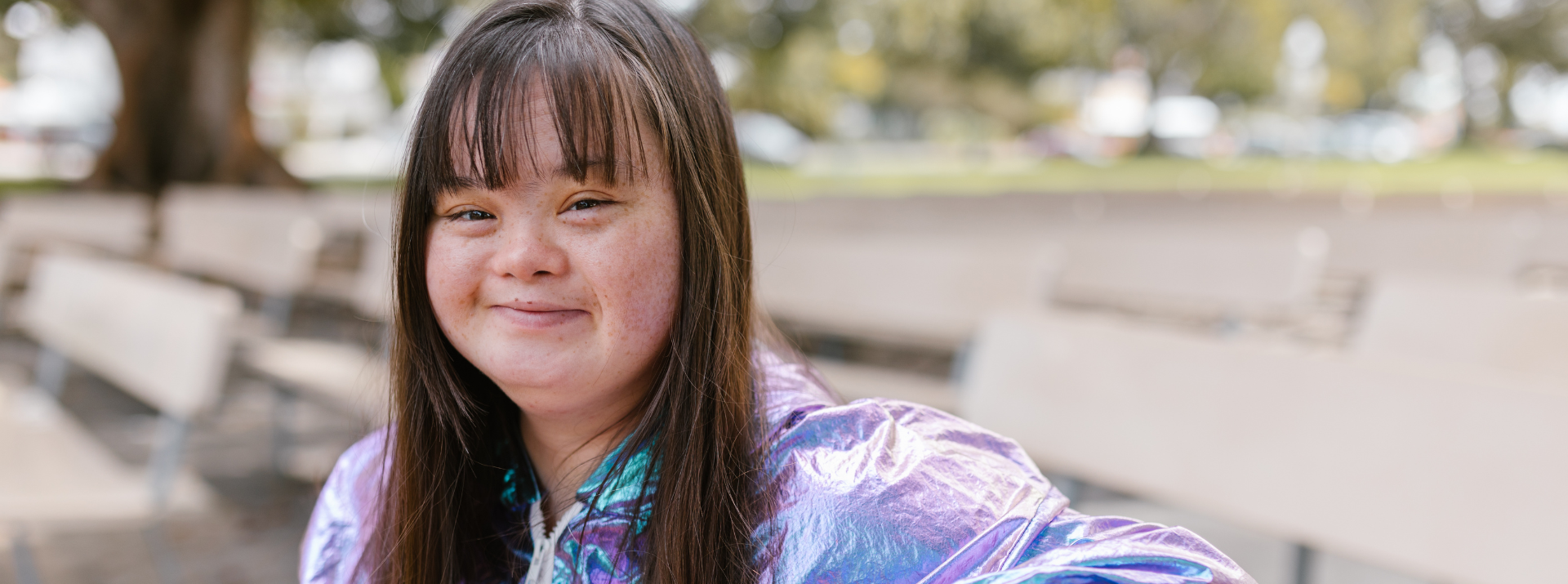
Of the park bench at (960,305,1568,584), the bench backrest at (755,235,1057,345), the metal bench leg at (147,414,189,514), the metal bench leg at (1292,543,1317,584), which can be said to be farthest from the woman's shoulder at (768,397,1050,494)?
the bench backrest at (755,235,1057,345)

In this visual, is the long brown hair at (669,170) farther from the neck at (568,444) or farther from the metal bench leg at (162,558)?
the metal bench leg at (162,558)

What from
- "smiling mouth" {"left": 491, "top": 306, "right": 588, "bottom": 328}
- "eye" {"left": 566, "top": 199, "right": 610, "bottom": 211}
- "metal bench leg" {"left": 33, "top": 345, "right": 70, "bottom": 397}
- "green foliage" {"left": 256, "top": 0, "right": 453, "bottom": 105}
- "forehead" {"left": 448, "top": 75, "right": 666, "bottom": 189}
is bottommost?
"metal bench leg" {"left": 33, "top": 345, "right": 70, "bottom": 397}

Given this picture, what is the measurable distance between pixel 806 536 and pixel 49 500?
2.52 meters

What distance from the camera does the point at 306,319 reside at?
7.23 metres

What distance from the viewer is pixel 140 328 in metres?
3.12

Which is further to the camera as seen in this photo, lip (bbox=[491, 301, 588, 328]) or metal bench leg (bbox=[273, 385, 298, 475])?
metal bench leg (bbox=[273, 385, 298, 475])

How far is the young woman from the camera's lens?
915 millimetres

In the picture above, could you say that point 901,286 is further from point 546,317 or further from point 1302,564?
point 546,317

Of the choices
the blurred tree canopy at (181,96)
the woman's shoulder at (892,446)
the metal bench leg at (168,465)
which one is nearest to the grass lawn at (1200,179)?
the blurred tree canopy at (181,96)

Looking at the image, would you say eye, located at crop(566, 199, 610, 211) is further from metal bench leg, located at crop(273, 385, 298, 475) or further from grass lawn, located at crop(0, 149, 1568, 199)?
grass lawn, located at crop(0, 149, 1568, 199)

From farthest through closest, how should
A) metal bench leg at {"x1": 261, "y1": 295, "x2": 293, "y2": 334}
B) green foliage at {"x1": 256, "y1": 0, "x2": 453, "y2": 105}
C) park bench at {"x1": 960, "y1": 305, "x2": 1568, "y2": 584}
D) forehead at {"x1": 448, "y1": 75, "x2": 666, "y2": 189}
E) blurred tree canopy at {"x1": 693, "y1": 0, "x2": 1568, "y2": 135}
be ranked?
blurred tree canopy at {"x1": 693, "y1": 0, "x2": 1568, "y2": 135} < green foliage at {"x1": 256, "y1": 0, "x2": 453, "y2": 105} < metal bench leg at {"x1": 261, "y1": 295, "x2": 293, "y2": 334} < park bench at {"x1": 960, "y1": 305, "x2": 1568, "y2": 584} < forehead at {"x1": 448, "y1": 75, "x2": 666, "y2": 189}

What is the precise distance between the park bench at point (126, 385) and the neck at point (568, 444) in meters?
1.91

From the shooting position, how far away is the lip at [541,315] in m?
0.98

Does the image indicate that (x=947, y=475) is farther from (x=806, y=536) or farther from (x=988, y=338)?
(x=988, y=338)
